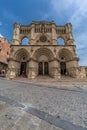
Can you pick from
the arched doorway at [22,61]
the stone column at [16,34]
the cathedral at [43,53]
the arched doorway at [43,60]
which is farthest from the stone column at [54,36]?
the stone column at [16,34]

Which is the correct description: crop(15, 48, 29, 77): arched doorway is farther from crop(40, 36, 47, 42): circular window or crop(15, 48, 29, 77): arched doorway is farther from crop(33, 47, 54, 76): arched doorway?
crop(40, 36, 47, 42): circular window

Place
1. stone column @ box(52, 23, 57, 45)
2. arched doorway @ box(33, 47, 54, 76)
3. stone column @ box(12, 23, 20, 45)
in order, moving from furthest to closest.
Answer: stone column @ box(52, 23, 57, 45), stone column @ box(12, 23, 20, 45), arched doorway @ box(33, 47, 54, 76)

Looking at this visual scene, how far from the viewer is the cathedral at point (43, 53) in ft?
79.0

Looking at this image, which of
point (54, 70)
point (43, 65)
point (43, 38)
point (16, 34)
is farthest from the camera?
point (43, 38)

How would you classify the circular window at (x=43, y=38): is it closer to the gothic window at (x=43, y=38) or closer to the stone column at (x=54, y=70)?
the gothic window at (x=43, y=38)

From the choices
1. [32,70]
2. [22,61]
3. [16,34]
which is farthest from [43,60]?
[16,34]

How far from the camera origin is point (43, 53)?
87.2 feet

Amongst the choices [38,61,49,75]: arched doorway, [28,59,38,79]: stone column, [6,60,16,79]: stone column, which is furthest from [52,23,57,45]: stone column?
A: [6,60,16,79]: stone column

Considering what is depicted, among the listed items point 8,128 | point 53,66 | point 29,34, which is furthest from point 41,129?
point 29,34

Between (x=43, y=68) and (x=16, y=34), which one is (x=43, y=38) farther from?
(x=43, y=68)

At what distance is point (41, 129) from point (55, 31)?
32359 millimetres

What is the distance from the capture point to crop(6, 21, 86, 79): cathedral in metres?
24.1

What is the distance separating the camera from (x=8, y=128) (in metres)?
2.52

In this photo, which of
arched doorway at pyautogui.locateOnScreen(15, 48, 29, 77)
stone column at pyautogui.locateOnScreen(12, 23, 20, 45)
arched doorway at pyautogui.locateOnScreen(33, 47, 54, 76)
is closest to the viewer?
arched doorway at pyautogui.locateOnScreen(15, 48, 29, 77)
